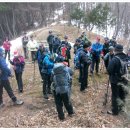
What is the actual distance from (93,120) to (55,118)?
1054 mm

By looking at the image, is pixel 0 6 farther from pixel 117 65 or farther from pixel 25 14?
pixel 117 65

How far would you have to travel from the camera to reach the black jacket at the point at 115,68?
30.1ft

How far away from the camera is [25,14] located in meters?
53.1

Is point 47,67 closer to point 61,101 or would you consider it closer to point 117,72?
point 61,101

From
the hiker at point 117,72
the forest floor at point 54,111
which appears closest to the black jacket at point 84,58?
the forest floor at point 54,111

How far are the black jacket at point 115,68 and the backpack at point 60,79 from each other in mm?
1307

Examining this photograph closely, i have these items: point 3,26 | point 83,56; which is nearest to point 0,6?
point 3,26

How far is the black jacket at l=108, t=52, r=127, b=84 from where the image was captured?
9180 millimetres

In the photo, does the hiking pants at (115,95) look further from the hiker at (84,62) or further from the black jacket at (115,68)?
the hiker at (84,62)

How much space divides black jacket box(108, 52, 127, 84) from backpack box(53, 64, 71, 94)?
1.31 meters

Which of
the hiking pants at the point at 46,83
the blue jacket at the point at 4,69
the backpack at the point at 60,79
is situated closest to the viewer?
the backpack at the point at 60,79

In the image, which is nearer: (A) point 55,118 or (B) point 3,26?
(A) point 55,118

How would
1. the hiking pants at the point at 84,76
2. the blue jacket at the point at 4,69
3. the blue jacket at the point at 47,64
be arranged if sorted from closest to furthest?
the blue jacket at the point at 4,69 < the blue jacket at the point at 47,64 < the hiking pants at the point at 84,76

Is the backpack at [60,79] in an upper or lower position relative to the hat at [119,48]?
lower
